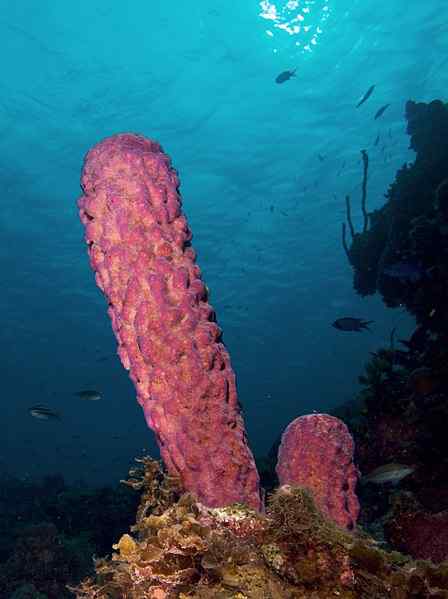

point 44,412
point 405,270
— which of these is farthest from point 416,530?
point 44,412

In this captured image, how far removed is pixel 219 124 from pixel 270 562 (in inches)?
828

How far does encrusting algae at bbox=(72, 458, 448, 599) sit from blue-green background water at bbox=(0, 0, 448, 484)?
26.2 feet

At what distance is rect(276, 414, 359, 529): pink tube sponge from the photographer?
8.79 ft

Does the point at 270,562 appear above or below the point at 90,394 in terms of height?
below

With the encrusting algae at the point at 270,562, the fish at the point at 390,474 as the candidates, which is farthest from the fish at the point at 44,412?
the encrusting algae at the point at 270,562

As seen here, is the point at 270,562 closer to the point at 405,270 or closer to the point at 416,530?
the point at 416,530

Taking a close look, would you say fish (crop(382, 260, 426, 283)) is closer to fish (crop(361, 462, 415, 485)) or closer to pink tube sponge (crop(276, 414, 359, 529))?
fish (crop(361, 462, 415, 485))

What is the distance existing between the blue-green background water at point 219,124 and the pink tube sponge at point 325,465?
24.0 feet

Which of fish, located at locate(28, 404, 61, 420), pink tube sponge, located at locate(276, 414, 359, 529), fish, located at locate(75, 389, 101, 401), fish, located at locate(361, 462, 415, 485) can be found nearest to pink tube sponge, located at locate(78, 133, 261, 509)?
pink tube sponge, located at locate(276, 414, 359, 529)

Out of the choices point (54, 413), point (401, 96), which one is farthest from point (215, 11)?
point (54, 413)

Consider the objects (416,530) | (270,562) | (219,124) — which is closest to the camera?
(270,562)

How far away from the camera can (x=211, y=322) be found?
8.43 ft

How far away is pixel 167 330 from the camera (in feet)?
7.75

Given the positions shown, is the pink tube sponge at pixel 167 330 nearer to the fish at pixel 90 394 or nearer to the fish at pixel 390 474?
the fish at pixel 390 474
